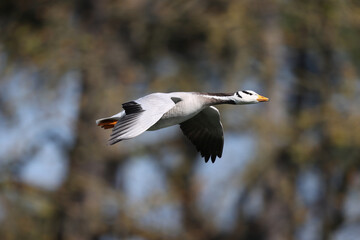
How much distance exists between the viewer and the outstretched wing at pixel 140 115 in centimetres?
518

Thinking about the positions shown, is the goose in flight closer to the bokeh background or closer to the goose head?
the goose head

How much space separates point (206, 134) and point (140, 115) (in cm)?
141

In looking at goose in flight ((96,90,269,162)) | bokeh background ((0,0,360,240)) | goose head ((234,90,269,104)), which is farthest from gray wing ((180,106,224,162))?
bokeh background ((0,0,360,240))

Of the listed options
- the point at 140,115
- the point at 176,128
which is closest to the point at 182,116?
the point at 140,115

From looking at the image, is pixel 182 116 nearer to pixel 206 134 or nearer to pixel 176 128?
pixel 206 134

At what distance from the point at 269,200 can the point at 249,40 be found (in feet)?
9.88

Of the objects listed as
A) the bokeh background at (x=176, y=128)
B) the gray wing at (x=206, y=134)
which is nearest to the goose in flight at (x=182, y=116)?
the gray wing at (x=206, y=134)

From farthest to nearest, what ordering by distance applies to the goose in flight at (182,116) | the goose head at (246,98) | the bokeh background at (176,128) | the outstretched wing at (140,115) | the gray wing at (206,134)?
the bokeh background at (176,128)
the gray wing at (206,134)
the goose head at (246,98)
the goose in flight at (182,116)
the outstretched wing at (140,115)

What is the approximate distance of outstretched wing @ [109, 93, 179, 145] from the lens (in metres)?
5.18

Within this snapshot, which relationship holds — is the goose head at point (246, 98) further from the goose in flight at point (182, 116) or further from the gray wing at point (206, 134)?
the gray wing at point (206, 134)

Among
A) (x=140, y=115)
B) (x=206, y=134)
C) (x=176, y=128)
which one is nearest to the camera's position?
(x=140, y=115)

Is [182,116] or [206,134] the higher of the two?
[206,134]

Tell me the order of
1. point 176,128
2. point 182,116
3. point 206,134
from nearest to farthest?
point 182,116 < point 206,134 < point 176,128

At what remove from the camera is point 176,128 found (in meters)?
13.0
